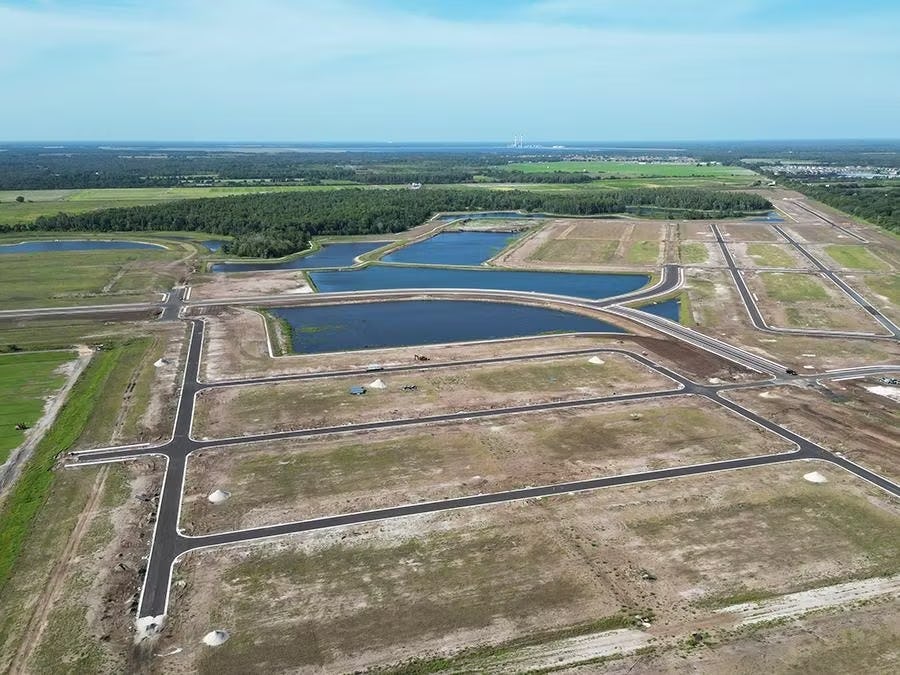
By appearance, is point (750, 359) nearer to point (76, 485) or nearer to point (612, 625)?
point (612, 625)

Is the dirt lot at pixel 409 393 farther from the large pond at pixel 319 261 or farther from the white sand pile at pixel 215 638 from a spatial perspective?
the large pond at pixel 319 261

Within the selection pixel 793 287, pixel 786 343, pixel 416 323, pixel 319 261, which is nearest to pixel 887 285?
pixel 793 287

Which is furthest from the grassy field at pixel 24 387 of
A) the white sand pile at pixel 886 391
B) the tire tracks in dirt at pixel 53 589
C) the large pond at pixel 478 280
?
the white sand pile at pixel 886 391

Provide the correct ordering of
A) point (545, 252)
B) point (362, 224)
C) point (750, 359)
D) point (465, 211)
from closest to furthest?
point (750, 359) < point (545, 252) < point (362, 224) < point (465, 211)

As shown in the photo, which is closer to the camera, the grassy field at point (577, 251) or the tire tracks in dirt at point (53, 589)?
the tire tracks in dirt at point (53, 589)

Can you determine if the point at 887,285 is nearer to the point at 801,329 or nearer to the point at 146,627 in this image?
the point at 801,329

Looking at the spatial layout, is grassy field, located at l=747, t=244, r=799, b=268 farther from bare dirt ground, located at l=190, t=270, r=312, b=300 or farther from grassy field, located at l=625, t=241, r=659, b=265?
bare dirt ground, located at l=190, t=270, r=312, b=300

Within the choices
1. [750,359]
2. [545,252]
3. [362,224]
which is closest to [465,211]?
[362,224]

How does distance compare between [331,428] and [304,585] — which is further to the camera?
[331,428]
